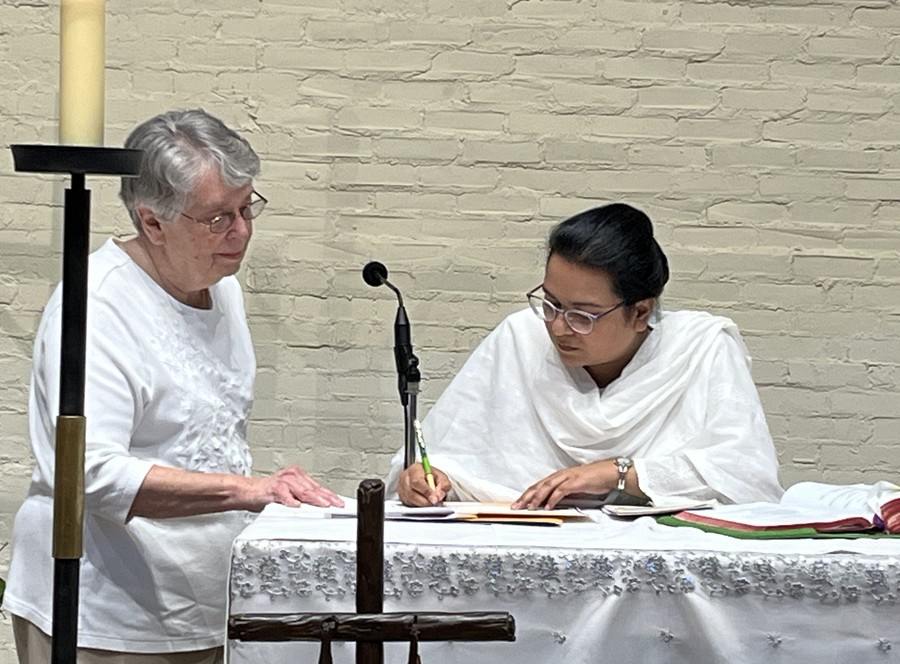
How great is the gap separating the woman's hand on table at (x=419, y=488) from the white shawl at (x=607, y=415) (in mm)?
100

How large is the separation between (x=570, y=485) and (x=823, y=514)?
20.8 inches

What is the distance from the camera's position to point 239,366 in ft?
10.9

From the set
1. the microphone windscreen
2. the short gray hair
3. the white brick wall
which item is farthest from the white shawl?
the white brick wall

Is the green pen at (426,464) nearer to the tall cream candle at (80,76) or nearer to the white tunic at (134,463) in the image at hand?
the white tunic at (134,463)

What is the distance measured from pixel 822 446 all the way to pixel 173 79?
7.57ft

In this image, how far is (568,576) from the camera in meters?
2.39

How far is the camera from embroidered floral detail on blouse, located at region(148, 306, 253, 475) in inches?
122

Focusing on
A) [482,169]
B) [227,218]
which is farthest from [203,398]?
[482,169]

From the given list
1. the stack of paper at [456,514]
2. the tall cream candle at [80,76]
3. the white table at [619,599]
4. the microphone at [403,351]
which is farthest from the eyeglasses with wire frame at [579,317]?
the tall cream candle at [80,76]

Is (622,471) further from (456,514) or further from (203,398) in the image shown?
(203,398)

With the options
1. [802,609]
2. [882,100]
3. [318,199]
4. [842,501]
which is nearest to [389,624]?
[802,609]

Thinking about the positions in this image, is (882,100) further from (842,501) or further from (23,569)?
(23,569)

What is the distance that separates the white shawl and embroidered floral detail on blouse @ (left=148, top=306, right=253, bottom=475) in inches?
16.5

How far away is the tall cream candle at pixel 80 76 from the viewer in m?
1.82
